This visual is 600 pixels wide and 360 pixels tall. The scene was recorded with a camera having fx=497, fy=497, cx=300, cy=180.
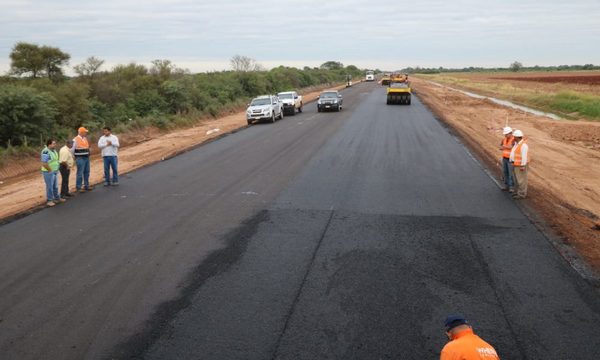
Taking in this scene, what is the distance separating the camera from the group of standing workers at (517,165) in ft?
39.9

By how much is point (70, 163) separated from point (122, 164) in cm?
572

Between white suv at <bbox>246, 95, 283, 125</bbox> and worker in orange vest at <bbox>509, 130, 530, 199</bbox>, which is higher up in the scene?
white suv at <bbox>246, 95, 283, 125</bbox>

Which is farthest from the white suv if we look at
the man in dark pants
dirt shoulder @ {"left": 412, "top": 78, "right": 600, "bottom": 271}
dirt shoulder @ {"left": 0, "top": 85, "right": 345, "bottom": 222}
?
the man in dark pants

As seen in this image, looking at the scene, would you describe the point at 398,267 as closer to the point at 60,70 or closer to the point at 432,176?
the point at 432,176

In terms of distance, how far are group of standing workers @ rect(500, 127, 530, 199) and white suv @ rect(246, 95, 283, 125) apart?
20500 mm

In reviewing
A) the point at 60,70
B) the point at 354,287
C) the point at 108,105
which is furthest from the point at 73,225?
the point at 60,70

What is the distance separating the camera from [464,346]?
3846 mm

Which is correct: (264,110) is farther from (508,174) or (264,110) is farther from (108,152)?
(508,174)

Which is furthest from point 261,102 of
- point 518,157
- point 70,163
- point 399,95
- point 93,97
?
point 518,157

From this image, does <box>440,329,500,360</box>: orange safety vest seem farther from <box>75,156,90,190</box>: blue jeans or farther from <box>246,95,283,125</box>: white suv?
<box>246,95,283,125</box>: white suv

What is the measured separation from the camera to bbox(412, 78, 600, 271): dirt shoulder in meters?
10.1

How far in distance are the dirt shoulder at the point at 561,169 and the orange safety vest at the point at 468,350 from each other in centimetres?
527

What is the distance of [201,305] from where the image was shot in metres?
6.82

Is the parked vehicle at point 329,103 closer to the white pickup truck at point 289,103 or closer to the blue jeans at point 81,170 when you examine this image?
the white pickup truck at point 289,103
